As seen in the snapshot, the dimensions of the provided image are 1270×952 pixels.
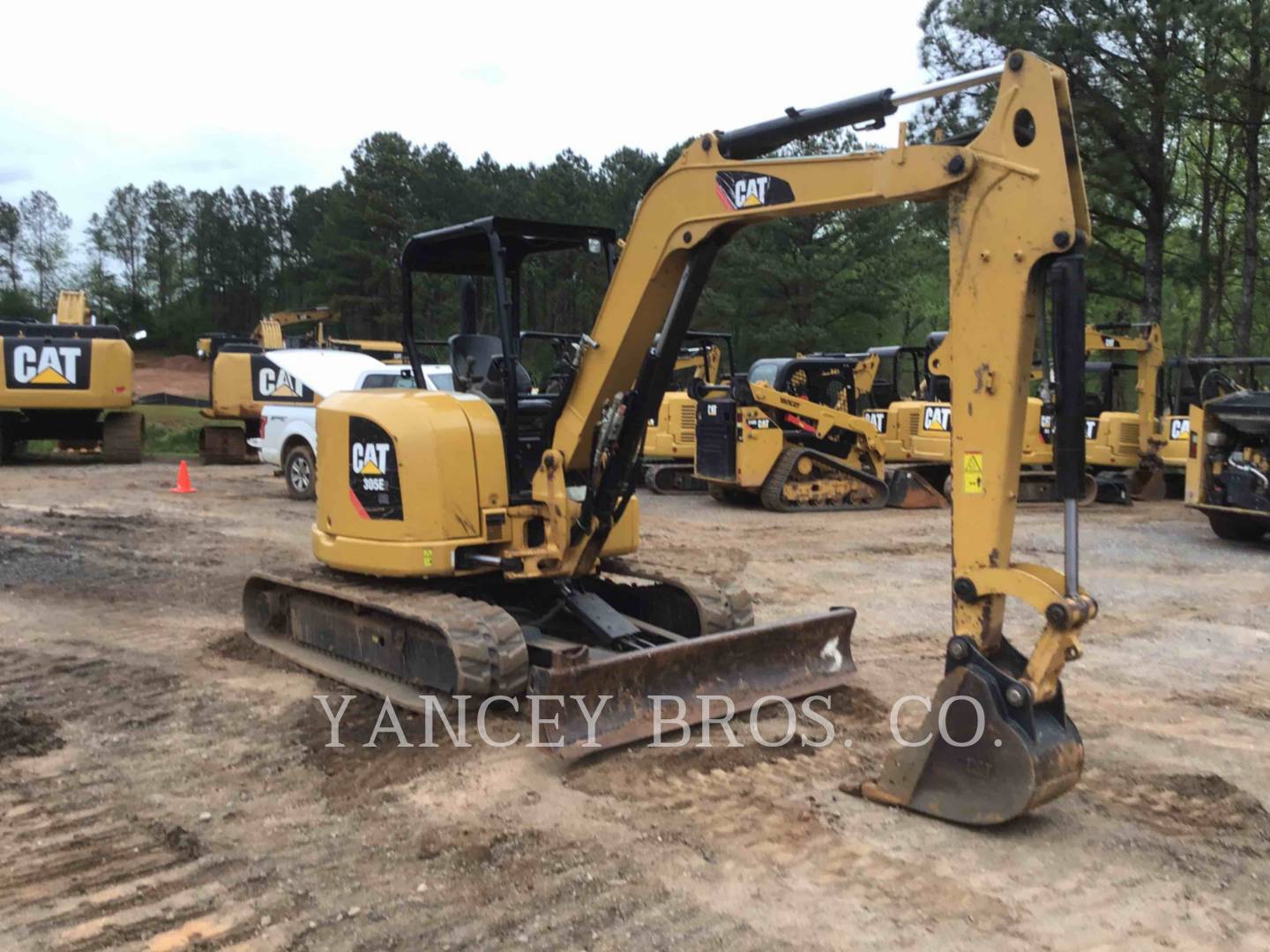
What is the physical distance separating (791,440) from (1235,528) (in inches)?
217

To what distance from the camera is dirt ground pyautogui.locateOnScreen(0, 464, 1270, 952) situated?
3.55 m

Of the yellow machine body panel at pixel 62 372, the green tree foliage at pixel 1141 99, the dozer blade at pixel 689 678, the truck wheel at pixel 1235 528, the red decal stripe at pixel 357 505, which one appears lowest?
the dozer blade at pixel 689 678

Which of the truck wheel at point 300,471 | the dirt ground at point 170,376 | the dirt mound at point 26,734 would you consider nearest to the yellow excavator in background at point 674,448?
the truck wheel at point 300,471

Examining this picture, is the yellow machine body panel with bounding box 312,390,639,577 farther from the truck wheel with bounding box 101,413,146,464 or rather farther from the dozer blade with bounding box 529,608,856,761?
the truck wheel with bounding box 101,413,146,464

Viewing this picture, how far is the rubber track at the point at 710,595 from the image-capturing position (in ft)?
20.5

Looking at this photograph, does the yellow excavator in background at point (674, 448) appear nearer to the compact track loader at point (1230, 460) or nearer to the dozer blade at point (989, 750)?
the compact track loader at point (1230, 460)

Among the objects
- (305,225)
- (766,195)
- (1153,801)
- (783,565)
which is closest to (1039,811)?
(1153,801)

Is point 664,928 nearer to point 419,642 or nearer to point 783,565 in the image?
point 419,642

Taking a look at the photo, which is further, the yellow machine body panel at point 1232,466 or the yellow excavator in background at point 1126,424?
the yellow excavator in background at point 1126,424

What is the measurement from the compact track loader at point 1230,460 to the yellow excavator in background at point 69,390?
15756mm

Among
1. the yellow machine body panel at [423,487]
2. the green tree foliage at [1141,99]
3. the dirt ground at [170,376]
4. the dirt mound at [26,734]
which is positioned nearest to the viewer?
the dirt mound at [26,734]

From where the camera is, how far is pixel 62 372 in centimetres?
1812

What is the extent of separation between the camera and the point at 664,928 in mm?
3512

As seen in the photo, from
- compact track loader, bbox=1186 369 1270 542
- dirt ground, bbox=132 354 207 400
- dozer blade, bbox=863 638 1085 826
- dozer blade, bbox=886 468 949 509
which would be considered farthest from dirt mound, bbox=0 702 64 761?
dirt ground, bbox=132 354 207 400
